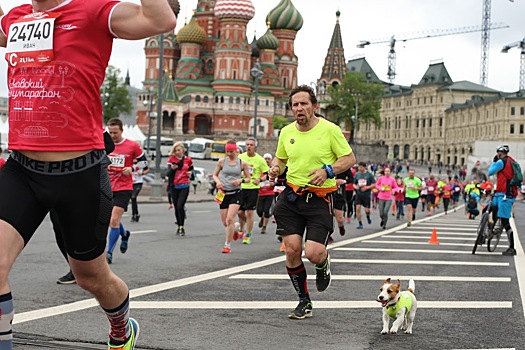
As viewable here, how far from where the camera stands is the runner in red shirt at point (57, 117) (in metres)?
4.23

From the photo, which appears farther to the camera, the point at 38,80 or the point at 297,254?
the point at 297,254

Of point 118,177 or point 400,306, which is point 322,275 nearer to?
point 400,306

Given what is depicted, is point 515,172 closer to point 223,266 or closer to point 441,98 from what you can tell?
point 223,266

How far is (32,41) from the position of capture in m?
4.30

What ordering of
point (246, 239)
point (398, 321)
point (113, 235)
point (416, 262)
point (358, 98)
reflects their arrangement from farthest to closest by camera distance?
1. point (358, 98)
2. point (246, 239)
3. point (416, 262)
4. point (113, 235)
5. point (398, 321)

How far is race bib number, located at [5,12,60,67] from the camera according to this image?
4277 mm

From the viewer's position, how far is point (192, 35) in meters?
124

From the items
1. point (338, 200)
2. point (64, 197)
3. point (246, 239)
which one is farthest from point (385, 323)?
point (338, 200)

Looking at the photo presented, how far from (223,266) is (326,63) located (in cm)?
14189

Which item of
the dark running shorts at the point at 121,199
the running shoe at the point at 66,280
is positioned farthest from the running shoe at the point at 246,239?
the running shoe at the point at 66,280

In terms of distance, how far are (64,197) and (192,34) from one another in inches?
4788

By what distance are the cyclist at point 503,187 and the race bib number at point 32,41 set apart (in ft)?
34.2

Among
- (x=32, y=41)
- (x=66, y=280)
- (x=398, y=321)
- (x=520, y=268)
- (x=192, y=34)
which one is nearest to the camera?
(x=32, y=41)

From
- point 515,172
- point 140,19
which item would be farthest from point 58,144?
point 515,172
